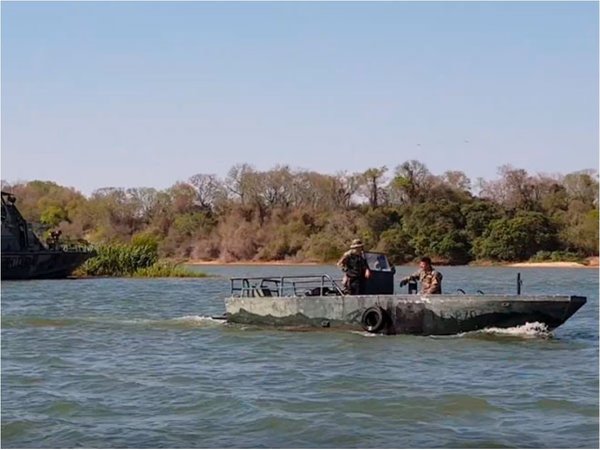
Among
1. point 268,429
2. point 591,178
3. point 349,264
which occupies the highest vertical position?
point 591,178

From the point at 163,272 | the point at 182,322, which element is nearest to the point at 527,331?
the point at 182,322

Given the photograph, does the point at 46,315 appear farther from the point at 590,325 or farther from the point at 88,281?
the point at 88,281

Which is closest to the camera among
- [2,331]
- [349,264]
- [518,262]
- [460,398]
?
[460,398]

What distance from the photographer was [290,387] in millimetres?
15812

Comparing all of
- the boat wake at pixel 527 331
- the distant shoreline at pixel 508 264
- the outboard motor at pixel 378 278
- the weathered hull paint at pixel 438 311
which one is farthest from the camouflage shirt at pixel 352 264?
the distant shoreline at pixel 508 264

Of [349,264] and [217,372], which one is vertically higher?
[349,264]

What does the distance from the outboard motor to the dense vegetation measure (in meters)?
56.6

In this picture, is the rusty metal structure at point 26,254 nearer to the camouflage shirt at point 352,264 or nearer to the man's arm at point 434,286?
the camouflage shirt at point 352,264

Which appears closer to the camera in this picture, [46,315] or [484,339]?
[484,339]

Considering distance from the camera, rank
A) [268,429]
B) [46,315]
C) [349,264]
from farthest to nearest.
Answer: [46,315] < [349,264] < [268,429]

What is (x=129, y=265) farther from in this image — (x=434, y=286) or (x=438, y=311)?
(x=438, y=311)

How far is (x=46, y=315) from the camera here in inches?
1168

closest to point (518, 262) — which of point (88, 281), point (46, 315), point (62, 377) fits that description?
point (88, 281)

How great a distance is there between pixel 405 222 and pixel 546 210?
39.9 feet
